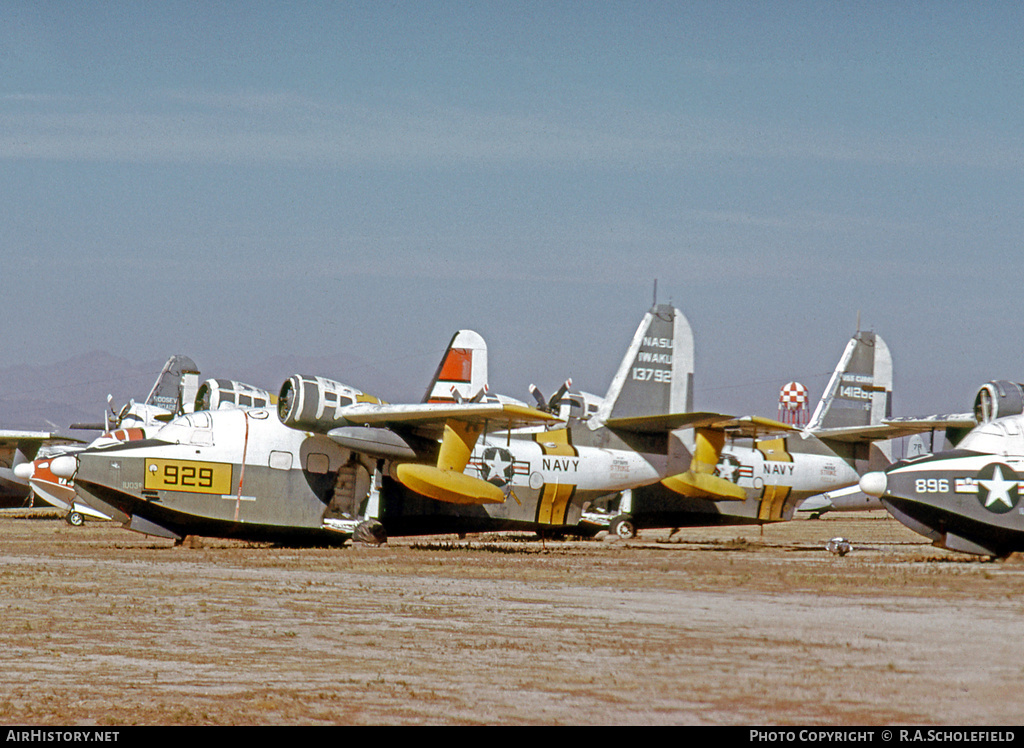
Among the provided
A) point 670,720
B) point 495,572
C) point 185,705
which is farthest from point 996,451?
point 185,705

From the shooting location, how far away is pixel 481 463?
33.7m

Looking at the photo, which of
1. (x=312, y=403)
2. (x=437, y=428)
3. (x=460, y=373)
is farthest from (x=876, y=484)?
(x=312, y=403)

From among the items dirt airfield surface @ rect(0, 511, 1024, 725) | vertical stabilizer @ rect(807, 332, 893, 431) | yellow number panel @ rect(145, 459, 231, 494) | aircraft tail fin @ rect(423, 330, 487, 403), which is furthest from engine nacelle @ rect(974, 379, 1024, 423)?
yellow number panel @ rect(145, 459, 231, 494)

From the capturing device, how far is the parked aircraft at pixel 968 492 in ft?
84.3

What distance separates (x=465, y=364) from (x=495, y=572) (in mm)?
12305

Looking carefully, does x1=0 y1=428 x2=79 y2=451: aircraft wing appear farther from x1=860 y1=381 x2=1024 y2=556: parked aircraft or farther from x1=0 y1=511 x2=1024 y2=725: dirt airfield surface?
x1=860 y1=381 x2=1024 y2=556: parked aircraft

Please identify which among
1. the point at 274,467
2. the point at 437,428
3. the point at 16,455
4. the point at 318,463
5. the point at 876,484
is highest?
the point at 437,428

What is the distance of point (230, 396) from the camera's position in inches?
1383

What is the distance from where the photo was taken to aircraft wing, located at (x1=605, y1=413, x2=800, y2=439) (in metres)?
34.7

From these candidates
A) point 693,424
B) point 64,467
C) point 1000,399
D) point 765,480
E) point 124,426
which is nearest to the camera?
point 1000,399

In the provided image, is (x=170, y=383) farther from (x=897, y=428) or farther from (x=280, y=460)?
(x=897, y=428)

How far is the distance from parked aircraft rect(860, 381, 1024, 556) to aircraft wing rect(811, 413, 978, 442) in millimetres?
4015

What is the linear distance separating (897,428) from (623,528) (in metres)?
10.4
